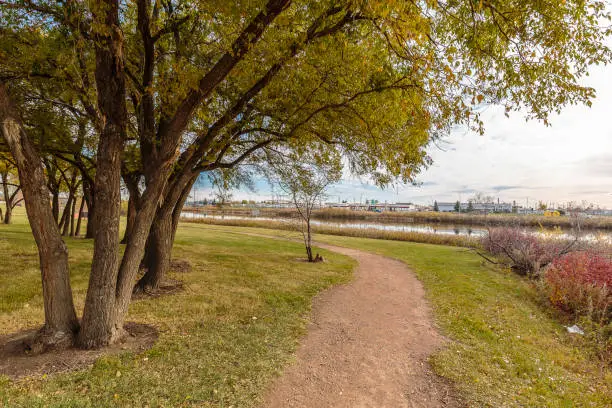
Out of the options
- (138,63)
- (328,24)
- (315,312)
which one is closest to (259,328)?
(315,312)

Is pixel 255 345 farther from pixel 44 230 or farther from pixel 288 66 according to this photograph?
pixel 288 66

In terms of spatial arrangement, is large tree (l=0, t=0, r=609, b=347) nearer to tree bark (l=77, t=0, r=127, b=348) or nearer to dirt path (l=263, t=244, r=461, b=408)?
tree bark (l=77, t=0, r=127, b=348)

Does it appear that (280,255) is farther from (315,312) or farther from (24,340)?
(24,340)

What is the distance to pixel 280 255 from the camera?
52.7 ft

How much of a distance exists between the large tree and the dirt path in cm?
316

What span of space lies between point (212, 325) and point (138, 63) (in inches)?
240

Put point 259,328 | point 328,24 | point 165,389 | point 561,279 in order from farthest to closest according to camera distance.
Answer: point 561,279 < point 259,328 < point 328,24 < point 165,389

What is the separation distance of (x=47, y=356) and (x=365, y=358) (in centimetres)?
469

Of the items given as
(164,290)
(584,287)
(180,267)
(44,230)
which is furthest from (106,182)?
(584,287)

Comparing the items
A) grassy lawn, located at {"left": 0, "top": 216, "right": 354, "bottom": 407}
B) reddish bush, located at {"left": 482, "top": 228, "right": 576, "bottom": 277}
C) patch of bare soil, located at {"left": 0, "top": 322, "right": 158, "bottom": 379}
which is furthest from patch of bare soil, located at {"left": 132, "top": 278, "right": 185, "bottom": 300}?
reddish bush, located at {"left": 482, "top": 228, "right": 576, "bottom": 277}

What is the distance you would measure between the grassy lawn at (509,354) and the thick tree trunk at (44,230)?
5.77m

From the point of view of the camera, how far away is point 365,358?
518 centimetres

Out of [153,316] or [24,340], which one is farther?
[153,316]

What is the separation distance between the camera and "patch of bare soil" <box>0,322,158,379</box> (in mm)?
4086
